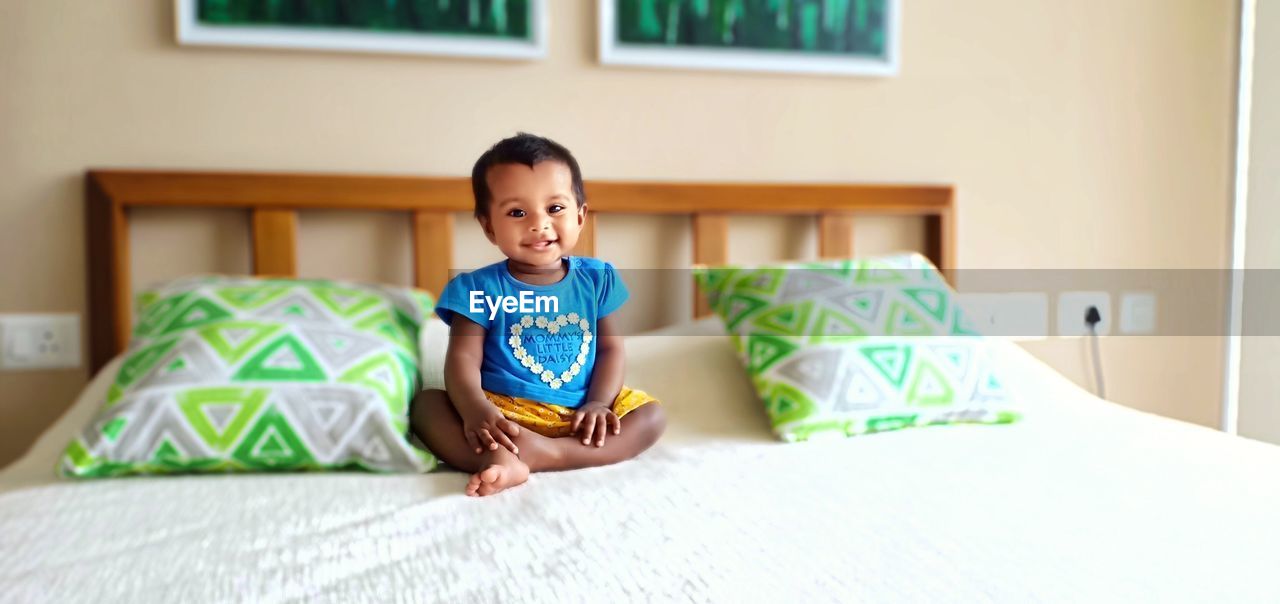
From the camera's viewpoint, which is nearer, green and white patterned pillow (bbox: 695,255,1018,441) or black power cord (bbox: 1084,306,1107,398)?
green and white patterned pillow (bbox: 695,255,1018,441)

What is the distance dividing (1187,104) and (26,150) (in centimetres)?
215

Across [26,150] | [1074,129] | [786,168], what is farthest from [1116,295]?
[26,150]

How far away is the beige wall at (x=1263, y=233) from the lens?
1.81 meters

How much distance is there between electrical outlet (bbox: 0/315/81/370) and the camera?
1438 mm

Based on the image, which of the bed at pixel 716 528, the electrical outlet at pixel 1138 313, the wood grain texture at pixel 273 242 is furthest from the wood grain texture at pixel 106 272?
the electrical outlet at pixel 1138 313

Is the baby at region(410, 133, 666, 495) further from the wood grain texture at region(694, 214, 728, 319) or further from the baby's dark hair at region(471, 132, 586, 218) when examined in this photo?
the wood grain texture at region(694, 214, 728, 319)

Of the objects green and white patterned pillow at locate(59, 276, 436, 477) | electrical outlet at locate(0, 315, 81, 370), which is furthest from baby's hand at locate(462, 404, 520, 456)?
electrical outlet at locate(0, 315, 81, 370)

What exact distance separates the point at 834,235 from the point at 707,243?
10.1 inches

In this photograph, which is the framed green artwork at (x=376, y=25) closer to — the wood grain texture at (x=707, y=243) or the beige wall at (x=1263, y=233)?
the wood grain texture at (x=707, y=243)

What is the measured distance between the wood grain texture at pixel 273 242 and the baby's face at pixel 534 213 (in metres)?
1.31

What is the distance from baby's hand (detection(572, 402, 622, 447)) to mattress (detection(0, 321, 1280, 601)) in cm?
17

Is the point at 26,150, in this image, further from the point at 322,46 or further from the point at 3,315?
the point at 322,46

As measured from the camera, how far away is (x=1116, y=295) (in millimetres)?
1893

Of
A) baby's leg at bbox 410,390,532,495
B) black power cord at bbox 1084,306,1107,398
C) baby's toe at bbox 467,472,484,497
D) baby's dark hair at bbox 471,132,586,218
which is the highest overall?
baby's dark hair at bbox 471,132,586,218
